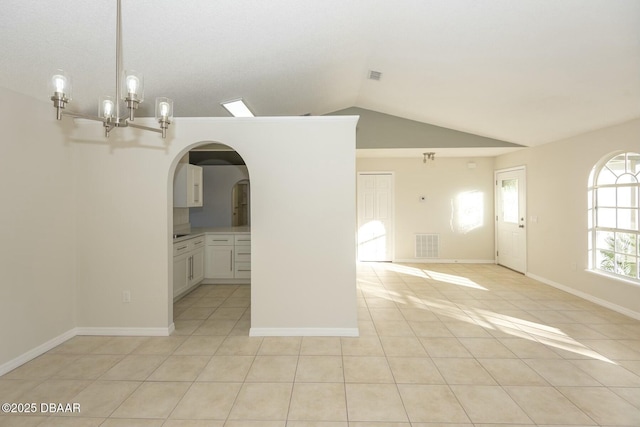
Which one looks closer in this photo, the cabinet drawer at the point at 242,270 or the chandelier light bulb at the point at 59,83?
the chandelier light bulb at the point at 59,83

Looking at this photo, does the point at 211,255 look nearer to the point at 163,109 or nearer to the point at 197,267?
the point at 197,267

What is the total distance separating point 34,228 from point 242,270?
9.63ft

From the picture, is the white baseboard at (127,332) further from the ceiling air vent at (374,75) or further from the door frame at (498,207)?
the door frame at (498,207)

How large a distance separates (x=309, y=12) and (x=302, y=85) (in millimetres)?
1556

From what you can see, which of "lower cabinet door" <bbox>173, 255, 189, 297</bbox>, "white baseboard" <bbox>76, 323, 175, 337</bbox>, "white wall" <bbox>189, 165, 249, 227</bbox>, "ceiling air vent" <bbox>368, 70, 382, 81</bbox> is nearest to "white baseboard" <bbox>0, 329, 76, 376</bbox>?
"white baseboard" <bbox>76, 323, 175, 337</bbox>

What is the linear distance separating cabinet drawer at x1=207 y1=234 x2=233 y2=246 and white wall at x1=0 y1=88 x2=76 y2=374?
217cm

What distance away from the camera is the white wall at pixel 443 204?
711cm

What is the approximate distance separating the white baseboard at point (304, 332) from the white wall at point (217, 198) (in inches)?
157

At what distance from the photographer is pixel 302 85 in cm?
420

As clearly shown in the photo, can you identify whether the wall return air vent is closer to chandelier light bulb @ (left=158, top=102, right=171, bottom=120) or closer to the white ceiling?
the white ceiling

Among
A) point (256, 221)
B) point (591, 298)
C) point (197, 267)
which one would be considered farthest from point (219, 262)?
point (591, 298)

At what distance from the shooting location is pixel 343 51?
3535mm

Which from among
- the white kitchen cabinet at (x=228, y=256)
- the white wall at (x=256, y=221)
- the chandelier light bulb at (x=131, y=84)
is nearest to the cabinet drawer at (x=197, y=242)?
the white kitchen cabinet at (x=228, y=256)

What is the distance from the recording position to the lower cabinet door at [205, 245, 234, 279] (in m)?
5.37
